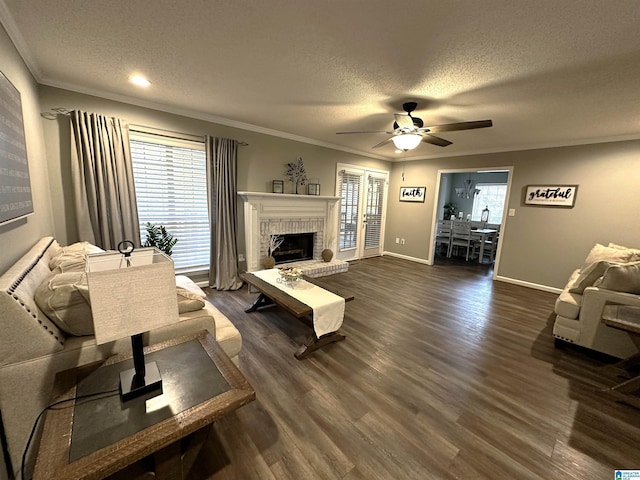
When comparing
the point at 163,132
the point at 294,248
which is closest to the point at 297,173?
the point at 294,248

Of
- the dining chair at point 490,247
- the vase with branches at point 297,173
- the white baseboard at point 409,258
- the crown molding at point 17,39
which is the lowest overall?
the white baseboard at point 409,258

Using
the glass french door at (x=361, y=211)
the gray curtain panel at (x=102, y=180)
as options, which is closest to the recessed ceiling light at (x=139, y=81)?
the gray curtain panel at (x=102, y=180)

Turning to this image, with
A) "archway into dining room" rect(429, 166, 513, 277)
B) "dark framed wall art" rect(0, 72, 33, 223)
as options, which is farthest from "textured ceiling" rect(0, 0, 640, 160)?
"archway into dining room" rect(429, 166, 513, 277)

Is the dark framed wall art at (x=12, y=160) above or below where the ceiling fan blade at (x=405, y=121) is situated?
below

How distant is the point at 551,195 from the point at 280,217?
4537mm

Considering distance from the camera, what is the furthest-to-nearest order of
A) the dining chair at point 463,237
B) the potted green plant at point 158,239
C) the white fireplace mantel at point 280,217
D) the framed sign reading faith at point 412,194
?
the dining chair at point 463,237 → the framed sign reading faith at point 412,194 → the white fireplace mantel at point 280,217 → the potted green plant at point 158,239

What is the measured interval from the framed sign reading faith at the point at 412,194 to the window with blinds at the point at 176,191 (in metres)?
4.52

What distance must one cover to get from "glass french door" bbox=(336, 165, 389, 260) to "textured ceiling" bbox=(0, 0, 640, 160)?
2439 mm

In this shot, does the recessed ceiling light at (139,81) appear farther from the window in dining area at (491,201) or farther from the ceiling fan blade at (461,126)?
the window in dining area at (491,201)

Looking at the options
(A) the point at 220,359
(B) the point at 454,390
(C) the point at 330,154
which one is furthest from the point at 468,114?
(A) the point at 220,359

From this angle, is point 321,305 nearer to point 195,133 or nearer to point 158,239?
point 158,239

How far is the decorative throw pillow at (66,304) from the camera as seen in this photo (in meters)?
1.19

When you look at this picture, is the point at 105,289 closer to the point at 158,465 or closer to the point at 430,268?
the point at 158,465

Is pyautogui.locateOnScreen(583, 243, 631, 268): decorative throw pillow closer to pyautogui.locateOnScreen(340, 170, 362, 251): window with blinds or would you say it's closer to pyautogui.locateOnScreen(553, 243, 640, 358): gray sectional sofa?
pyautogui.locateOnScreen(553, 243, 640, 358): gray sectional sofa
